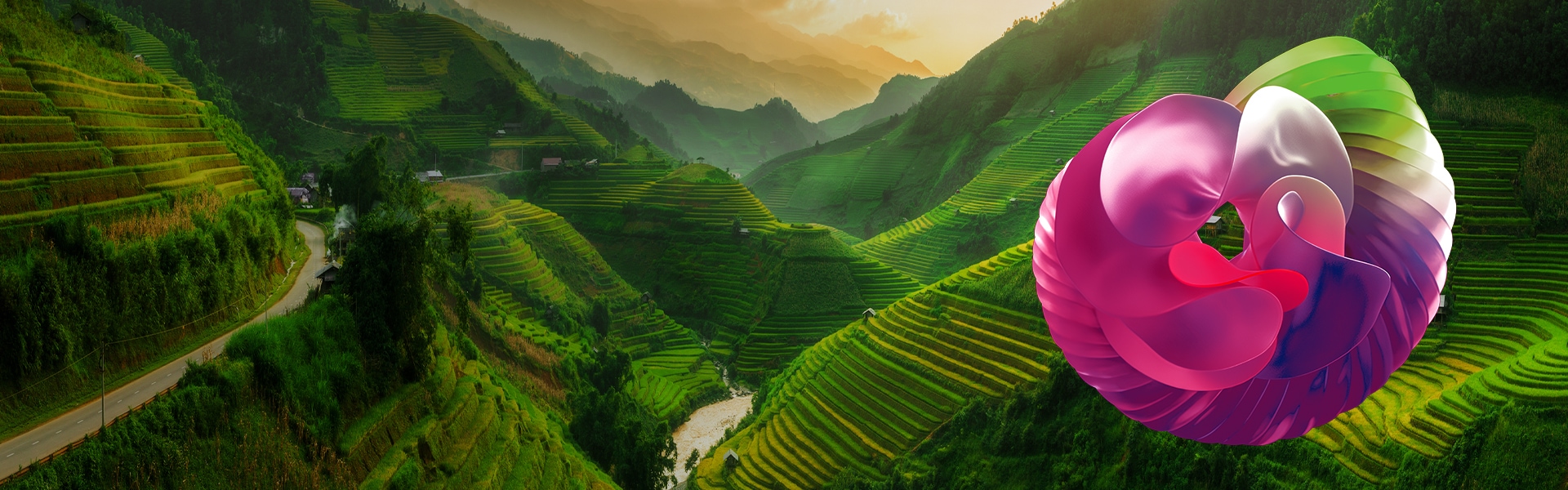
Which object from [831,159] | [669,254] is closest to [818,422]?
[669,254]

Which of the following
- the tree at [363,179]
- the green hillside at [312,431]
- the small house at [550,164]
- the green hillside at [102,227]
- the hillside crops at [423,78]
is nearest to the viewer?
the green hillside at [312,431]

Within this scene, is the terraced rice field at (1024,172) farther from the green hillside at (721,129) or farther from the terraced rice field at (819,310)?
the green hillside at (721,129)

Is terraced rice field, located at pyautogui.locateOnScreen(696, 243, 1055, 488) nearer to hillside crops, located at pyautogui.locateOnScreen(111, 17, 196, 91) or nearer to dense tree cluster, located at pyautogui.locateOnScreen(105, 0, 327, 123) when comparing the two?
hillside crops, located at pyautogui.locateOnScreen(111, 17, 196, 91)

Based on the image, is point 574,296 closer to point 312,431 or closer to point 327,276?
point 327,276

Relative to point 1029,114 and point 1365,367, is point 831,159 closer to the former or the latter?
point 1029,114

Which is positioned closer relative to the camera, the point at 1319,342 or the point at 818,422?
the point at 1319,342

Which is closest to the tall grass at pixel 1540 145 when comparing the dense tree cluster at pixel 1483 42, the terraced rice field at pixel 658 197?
the dense tree cluster at pixel 1483 42
